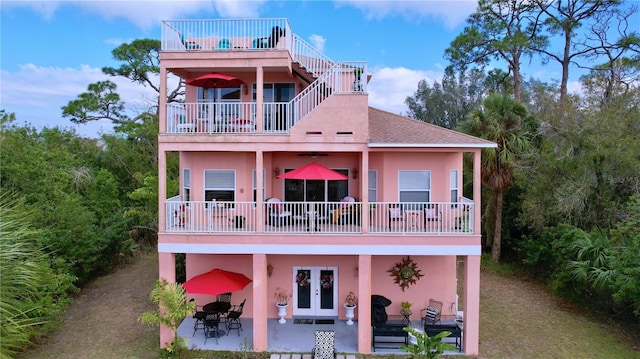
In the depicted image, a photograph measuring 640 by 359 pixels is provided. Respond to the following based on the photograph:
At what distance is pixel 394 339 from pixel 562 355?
495 centimetres

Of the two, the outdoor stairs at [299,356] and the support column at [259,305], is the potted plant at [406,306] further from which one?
the support column at [259,305]

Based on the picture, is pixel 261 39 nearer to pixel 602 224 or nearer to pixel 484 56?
pixel 602 224

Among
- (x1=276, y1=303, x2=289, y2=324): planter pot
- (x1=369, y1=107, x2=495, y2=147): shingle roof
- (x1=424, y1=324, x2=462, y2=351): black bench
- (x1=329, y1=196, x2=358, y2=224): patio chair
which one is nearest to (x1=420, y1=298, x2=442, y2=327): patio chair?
(x1=424, y1=324, x2=462, y2=351): black bench

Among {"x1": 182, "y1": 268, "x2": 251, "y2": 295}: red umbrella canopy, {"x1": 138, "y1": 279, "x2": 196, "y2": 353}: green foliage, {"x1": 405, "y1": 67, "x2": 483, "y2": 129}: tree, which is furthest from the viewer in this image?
{"x1": 405, "y1": 67, "x2": 483, "y2": 129}: tree

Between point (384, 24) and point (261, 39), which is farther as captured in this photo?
point (384, 24)

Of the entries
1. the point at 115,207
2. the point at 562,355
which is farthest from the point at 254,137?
the point at 115,207

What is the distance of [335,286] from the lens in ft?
49.6

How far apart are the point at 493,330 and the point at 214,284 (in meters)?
9.55

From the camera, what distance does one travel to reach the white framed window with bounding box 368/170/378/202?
14.8 m

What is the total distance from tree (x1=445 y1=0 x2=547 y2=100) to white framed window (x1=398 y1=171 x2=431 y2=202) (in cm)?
1769

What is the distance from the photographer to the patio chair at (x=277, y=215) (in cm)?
1328

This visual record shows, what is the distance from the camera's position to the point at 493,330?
14.3 metres

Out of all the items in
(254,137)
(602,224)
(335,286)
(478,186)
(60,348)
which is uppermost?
(254,137)

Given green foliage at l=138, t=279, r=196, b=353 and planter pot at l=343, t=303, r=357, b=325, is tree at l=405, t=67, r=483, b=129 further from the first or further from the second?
green foliage at l=138, t=279, r=196, b=353
